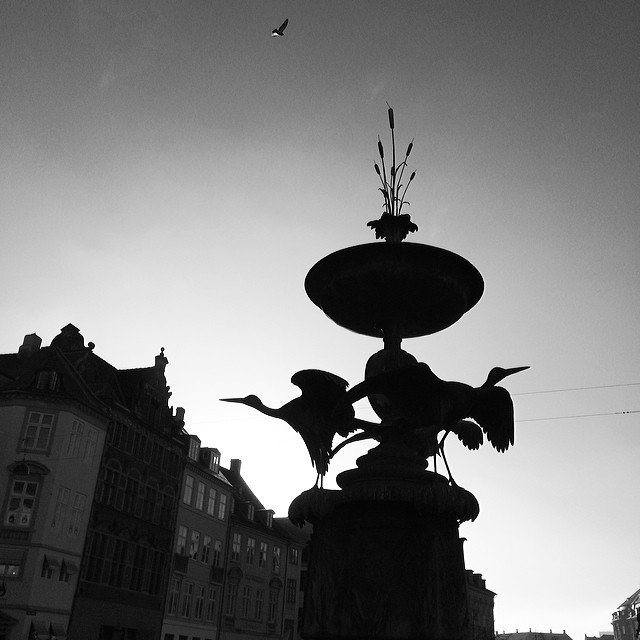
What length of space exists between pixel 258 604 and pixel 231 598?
12.8 ft

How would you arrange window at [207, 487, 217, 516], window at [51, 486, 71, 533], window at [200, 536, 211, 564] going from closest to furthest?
window at [51, 486, 71, 533], window at [200, 536, 211, 564], window at [207, 487, 217, 516]

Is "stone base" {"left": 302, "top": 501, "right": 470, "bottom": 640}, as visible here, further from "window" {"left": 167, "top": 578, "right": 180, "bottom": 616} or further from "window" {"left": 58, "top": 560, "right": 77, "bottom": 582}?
"window" {"left": 167, "top": 578, "right": 180, "bottom": 616}

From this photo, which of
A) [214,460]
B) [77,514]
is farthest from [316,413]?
[214,460]

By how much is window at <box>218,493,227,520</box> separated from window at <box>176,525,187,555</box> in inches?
182

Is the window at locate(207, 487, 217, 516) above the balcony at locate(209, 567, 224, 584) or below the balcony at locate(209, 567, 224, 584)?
above

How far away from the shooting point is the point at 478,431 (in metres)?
6.96

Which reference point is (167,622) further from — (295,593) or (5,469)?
(295,593)

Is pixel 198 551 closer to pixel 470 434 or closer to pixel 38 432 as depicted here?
pixel 38 432

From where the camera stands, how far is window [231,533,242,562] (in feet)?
150

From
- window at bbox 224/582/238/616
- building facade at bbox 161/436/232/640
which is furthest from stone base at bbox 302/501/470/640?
window at bbox 224/582/238/616

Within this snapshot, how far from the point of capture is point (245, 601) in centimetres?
4622

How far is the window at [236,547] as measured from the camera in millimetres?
45787

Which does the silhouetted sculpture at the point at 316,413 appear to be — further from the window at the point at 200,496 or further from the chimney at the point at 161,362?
the window at the point at 200,496

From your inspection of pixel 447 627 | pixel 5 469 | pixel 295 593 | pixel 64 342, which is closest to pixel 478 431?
pixel 447 627
